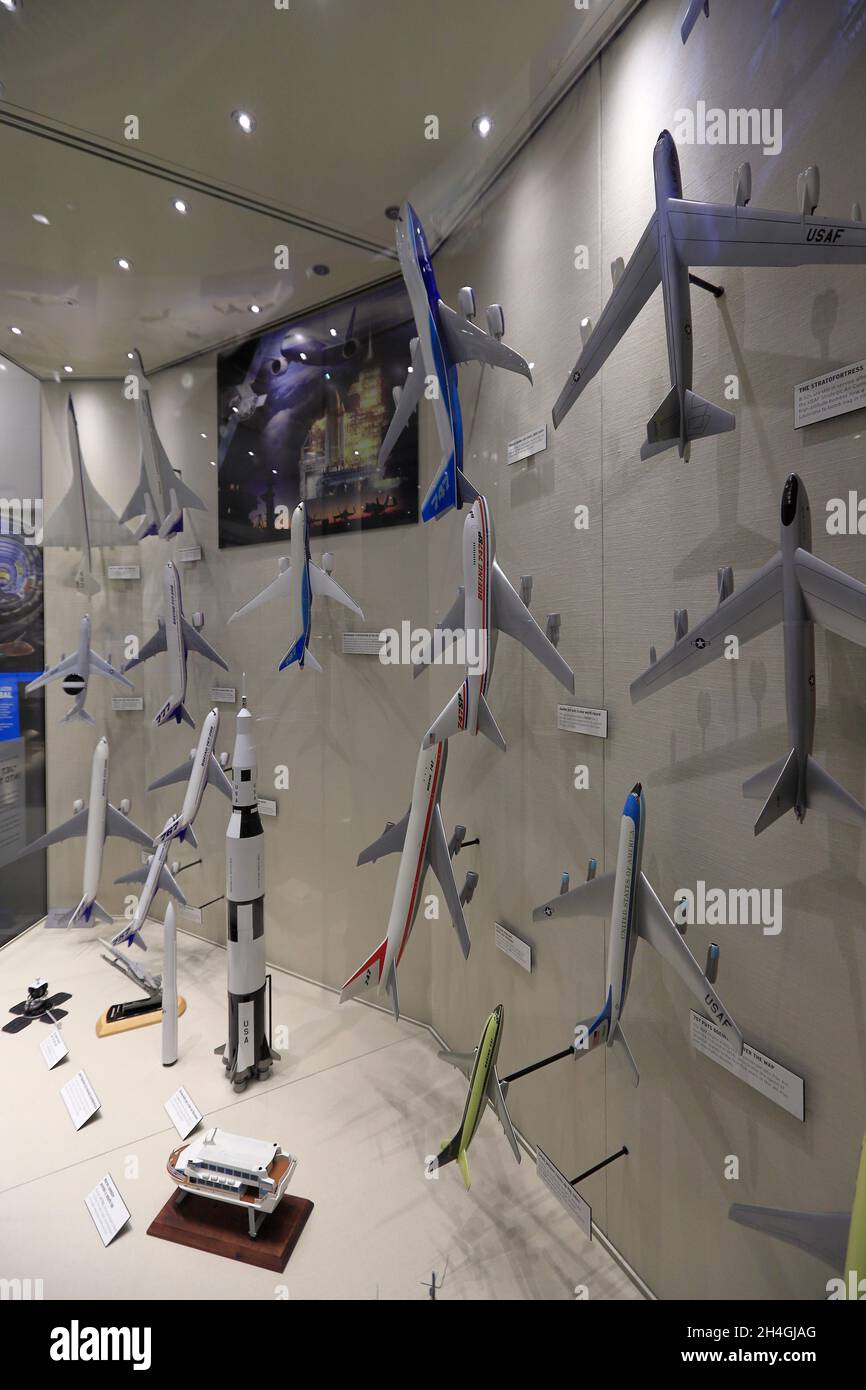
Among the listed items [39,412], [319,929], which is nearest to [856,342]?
[319,929]

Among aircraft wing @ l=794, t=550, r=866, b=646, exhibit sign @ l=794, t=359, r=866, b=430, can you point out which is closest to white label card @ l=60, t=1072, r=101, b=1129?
aircraft wing @ l=794, t=550, r=866, b=646

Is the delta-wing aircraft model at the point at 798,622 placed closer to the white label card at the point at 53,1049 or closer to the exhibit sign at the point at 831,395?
the exhibit sign at the point at 831,395

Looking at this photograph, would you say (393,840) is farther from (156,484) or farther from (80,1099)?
(156,484)

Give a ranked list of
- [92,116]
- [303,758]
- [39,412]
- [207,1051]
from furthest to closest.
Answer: [39,412]
[303,758]
[207,1051]
[92,116]

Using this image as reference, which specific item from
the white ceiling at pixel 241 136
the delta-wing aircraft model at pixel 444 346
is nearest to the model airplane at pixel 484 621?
the delta-wing aircraft model at pixel 444 346

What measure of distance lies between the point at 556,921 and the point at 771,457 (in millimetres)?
1480

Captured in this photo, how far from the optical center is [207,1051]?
9.45 feet

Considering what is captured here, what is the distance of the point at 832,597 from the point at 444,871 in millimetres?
1306

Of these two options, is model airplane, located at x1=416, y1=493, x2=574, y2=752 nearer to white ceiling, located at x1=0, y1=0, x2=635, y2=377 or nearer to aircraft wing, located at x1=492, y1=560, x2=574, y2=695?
aircraft wing, located at x1=492, y1=560, x2=574, y2=695

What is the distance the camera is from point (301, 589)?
2.97m

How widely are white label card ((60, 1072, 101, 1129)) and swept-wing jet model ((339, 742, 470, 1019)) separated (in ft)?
4.08

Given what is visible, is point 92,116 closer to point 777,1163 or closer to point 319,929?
point 319,929

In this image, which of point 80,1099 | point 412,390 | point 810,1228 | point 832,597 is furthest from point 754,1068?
point 80,1099

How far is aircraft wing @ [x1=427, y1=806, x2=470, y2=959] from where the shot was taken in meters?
1.96
